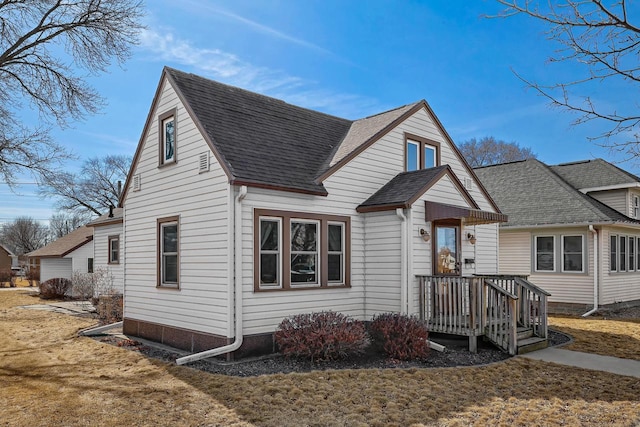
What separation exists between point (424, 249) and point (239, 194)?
4760mm

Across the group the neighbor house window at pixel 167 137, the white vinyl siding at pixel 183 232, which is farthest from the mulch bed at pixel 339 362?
the neighbor house window at pixel 167 137

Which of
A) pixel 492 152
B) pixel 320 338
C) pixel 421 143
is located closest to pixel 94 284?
pixel 320 338

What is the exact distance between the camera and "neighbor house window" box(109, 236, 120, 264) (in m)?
20.4

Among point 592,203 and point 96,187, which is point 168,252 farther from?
point 96,187

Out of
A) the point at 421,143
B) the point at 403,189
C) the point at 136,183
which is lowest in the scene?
the point at 403,189

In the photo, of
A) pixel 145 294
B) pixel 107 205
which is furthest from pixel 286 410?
pixel 107 205

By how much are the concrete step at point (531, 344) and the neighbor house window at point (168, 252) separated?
25.2 ft

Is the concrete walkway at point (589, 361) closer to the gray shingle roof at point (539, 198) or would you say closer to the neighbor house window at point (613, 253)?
the gray shingle roof at point (539, 198)

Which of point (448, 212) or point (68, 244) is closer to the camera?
point (448, 212)

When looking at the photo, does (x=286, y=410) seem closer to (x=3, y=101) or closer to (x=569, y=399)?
(x=569, y=399)

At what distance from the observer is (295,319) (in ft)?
30.8

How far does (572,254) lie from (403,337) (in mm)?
11445

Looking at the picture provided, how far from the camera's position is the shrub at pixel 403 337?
29.8ft

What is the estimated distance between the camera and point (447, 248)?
39.6 feet
